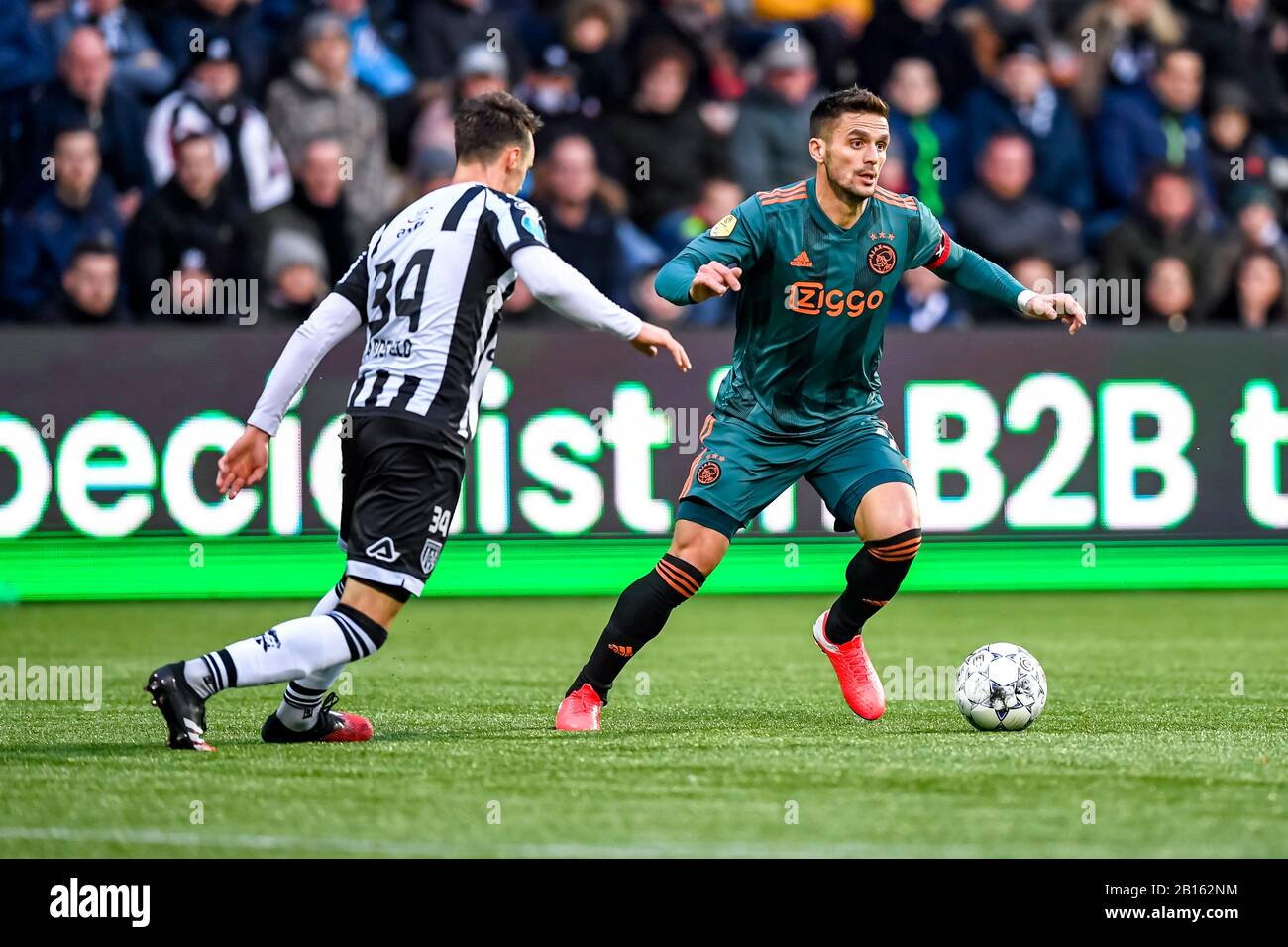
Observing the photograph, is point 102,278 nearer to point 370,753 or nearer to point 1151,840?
point 370,753

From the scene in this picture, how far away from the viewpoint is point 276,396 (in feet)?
20.1

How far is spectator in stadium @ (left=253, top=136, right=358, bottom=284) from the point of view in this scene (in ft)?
41.3

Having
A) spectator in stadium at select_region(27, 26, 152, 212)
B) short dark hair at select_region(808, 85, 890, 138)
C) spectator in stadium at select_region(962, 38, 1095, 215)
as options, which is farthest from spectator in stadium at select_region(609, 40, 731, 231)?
short dark hair at select_region(808, 85, 890, 138)

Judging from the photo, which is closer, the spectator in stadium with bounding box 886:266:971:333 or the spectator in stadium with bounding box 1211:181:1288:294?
the spectator in stadium with bounding box 886:266:971:333

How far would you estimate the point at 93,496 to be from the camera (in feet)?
37.2

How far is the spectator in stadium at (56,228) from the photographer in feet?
40.1

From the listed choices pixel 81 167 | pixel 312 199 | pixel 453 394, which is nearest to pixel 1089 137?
pixel 312 199

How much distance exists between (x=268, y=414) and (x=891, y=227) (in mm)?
2344

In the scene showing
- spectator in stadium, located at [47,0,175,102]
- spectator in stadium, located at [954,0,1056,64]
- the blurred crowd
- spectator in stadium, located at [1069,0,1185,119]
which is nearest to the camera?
the blurred crowd

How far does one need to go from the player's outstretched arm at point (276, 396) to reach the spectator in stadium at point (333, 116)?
22.6ft

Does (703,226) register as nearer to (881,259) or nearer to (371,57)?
(371,57)

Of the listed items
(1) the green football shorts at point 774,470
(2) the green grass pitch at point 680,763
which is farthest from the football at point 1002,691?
(1) the green football shorts at point 774,470

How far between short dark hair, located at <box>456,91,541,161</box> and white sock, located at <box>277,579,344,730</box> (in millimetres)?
1424

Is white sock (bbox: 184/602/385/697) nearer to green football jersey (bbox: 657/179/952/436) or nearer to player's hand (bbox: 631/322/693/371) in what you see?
player's hand (bbox: 631/322/693/371)
